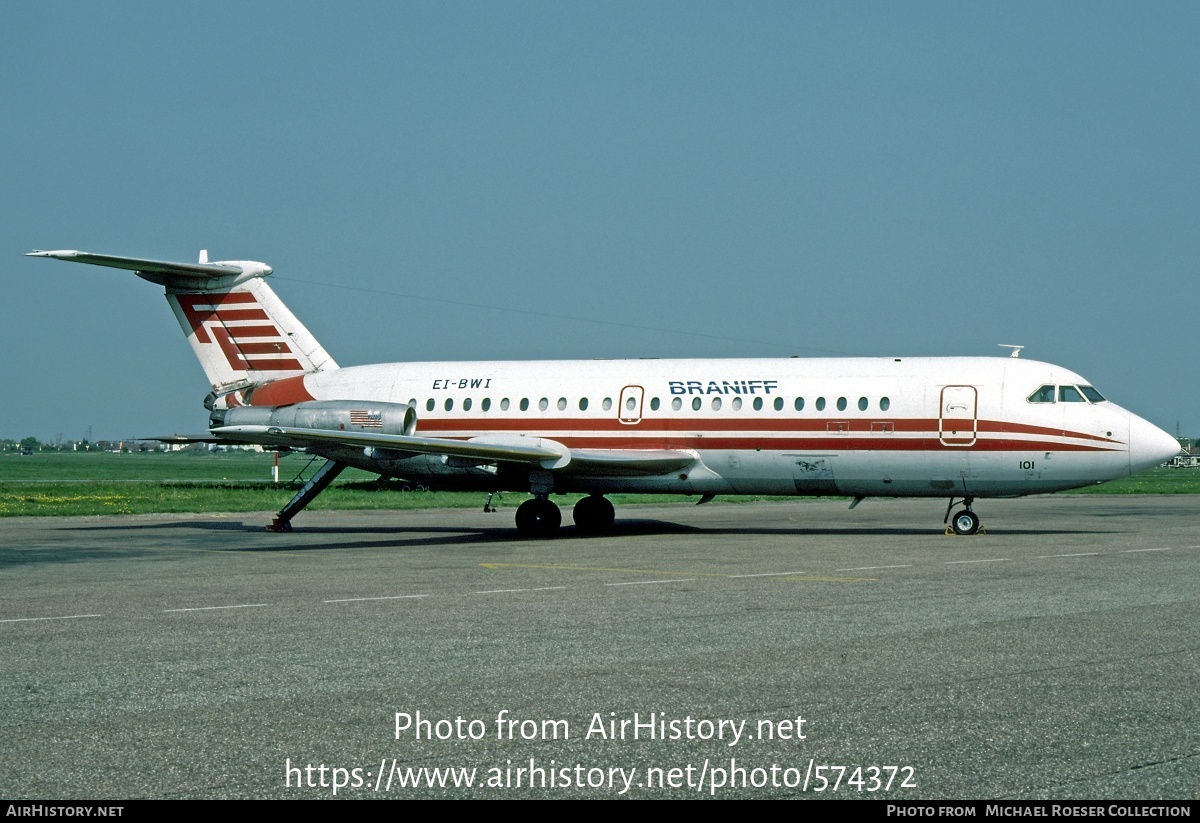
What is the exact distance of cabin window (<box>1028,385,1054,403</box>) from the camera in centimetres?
2606

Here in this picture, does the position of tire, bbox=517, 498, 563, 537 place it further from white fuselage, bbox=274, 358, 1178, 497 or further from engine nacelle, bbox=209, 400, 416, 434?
engine nacelle, bbox=209, 400, 416, 434

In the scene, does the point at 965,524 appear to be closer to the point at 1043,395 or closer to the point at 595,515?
the point at 1043,395

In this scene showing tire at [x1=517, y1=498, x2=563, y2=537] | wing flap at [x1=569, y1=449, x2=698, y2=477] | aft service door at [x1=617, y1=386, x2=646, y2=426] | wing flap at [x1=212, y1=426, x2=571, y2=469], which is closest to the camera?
wing flap at [x1=212, y1=426, x2=571, y2=469]

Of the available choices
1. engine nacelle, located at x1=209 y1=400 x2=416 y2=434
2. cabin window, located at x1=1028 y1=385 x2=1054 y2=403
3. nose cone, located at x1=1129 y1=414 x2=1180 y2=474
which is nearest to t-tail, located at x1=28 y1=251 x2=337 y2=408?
engine nacelle, located at x1=209 y1=400 x2=416 y2=434

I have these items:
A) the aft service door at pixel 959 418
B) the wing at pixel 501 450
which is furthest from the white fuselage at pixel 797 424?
the wing at pixel 501 450

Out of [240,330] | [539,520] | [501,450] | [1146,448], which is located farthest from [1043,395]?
[240,330]

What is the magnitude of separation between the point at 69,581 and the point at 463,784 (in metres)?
12.5

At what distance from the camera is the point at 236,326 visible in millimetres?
31531

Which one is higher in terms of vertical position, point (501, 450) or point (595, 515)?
point (501, 450)

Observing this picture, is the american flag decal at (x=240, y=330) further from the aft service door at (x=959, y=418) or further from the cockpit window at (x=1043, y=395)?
the cockpit window at (x=1043, y=395)

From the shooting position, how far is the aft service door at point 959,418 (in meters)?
26.1

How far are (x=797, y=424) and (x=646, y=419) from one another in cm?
328

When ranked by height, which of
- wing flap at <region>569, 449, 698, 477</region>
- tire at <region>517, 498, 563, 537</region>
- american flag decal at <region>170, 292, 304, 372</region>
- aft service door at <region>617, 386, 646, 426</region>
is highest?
american flag decal at <region>170, 292, 304, 372</region>

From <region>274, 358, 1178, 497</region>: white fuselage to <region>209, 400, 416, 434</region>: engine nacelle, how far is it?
24.4 inches
